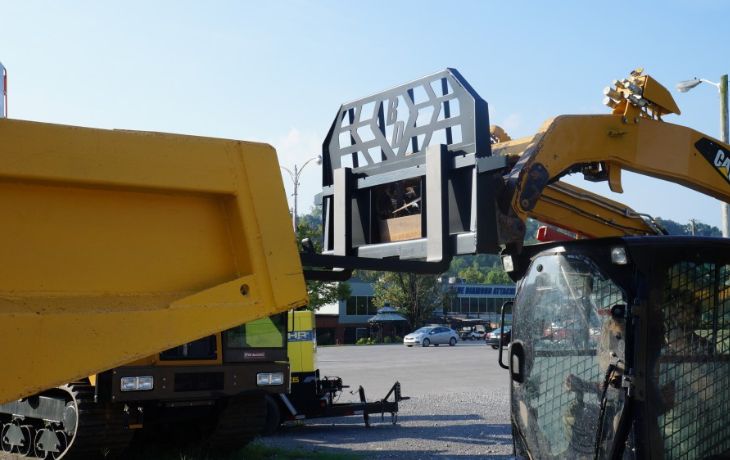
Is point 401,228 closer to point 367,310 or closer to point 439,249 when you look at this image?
point 439,249

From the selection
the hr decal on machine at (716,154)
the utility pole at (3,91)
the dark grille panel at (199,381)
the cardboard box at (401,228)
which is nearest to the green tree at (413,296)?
the dark grille panel at (199,381)

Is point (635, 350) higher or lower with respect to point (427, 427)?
higher

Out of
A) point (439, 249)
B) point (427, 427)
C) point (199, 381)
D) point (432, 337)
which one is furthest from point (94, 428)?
point (432, 337)

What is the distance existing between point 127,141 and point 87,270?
50 centimetres

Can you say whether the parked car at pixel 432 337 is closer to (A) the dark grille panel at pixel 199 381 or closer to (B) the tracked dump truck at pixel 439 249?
(A) the dark grille panel at pixel 199 381

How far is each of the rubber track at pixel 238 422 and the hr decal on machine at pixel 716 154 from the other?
5.89m

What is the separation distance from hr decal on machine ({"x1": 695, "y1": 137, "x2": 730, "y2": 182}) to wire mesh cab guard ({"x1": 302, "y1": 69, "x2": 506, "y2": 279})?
2745 mm

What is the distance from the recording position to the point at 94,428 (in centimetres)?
898

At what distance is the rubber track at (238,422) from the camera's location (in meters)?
10.1

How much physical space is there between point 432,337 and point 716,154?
4296 cm

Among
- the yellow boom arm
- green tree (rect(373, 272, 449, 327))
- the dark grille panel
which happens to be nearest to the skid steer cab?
the yellow boom arm

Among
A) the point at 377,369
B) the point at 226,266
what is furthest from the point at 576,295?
the point at 377,369

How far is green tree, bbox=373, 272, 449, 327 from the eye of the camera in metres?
65.6

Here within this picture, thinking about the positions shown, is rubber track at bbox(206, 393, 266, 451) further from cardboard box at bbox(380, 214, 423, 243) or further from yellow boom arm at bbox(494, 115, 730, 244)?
cardboard box at bbox(380, 214, 423, 243)
